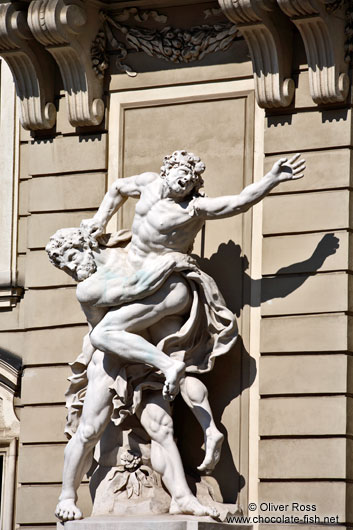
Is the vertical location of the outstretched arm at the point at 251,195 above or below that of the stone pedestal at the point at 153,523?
above

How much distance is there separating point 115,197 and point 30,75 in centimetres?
146

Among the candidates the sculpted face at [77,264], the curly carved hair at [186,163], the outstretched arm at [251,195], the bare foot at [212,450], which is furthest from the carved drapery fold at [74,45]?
the bare foot at [212,450]

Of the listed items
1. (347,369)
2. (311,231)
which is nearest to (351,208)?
(311,231)

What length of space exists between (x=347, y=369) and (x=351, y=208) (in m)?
1.22

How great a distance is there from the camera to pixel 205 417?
13.0m

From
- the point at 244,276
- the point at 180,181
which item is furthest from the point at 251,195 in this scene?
the point at 244,276

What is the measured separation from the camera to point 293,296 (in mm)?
13297

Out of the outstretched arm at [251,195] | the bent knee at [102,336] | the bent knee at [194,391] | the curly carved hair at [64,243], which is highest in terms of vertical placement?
the outstretched arm at [251,195]

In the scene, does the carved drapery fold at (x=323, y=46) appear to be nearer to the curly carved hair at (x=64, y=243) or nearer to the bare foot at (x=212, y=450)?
the curly carved hair at (x=64, y=243)

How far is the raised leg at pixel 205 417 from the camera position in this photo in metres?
12.9

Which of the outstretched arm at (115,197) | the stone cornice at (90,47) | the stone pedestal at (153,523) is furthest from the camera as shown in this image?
the outstretched arm at (115,197)

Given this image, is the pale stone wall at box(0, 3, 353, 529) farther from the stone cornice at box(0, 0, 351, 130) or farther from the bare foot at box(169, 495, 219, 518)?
the bare foot at box(169, 495, 219, 518)

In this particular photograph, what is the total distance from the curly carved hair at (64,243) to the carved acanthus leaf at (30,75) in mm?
1478

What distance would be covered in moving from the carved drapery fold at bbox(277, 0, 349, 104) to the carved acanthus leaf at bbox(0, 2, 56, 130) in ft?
7.48
